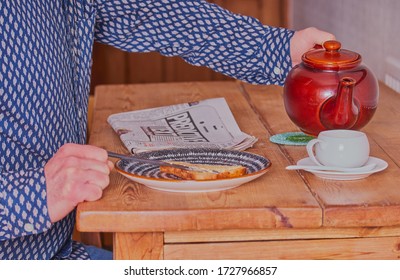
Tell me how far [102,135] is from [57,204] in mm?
401

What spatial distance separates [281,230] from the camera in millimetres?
1263

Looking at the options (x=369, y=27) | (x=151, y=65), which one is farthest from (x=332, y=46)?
(x=151, y=65)

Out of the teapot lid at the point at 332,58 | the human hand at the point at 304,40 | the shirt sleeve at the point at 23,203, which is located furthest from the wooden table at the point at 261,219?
the human hand at the point at 304,40

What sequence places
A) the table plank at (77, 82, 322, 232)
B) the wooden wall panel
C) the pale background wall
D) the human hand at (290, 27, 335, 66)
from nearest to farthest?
the table plank at (77, 82, 322, 232) → the human hand at (290, 27, 335, 66) → the pale background wall → the wooden wall panel

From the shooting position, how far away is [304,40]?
178cm

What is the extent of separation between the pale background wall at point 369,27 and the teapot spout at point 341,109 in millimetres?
816

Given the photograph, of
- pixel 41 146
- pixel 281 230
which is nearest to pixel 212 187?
pixel 281 230

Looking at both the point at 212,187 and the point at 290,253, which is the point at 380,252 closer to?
the point at 290,253

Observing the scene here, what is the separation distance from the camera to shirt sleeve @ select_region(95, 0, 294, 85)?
1860mm

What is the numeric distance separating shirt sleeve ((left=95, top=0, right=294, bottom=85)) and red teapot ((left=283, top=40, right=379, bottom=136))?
1.01ft

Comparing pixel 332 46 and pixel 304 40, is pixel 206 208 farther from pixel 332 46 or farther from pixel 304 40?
pixel 304 40

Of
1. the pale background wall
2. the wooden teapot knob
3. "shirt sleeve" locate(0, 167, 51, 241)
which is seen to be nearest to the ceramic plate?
"shirt sleeve" locate(0, 167, 51, 241)

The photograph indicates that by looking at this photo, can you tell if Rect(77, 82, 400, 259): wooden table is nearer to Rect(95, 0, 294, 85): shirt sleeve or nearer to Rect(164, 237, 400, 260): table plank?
Rect(164, 237, 400, 260): table plank

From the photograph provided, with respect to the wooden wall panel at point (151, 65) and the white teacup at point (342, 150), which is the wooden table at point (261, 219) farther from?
the wooden wall panel at point (151, 65)
